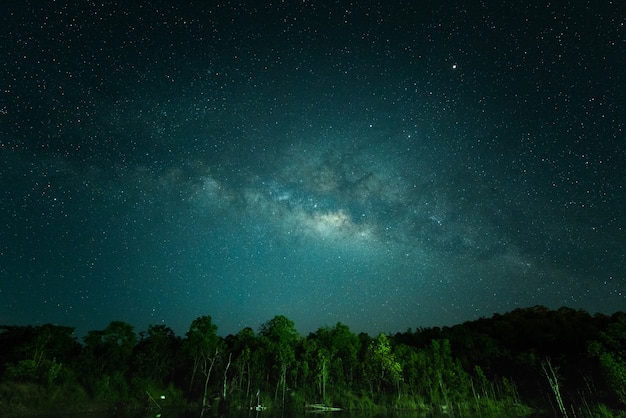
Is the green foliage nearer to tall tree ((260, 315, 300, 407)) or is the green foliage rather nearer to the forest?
the forest

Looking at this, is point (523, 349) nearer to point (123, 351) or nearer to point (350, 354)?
point (350, 354)

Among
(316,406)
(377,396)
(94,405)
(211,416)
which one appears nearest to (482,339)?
(377,396)

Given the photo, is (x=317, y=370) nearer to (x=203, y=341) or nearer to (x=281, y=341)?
(x=281, y=341)

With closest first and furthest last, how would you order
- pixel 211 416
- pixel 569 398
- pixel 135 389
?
1. pixel 211 416
2. pixel 135 389
3. pixel 569 398

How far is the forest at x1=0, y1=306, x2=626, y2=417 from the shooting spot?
4538 cm

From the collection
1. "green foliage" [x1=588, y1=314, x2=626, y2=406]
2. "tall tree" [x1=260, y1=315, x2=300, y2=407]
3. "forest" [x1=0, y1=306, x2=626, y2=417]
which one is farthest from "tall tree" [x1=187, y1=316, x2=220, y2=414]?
"green foliage" [x1=588, y1=314, x2=626, y2=406]

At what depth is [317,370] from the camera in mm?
54156

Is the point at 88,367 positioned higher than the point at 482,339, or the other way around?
the point at 482,339

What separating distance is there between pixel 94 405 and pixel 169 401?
10729 millimetres

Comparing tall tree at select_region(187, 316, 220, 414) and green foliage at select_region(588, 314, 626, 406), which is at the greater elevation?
tall tree at select_region(187, 316, 220, 414)

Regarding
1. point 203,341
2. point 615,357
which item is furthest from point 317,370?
point 615,357

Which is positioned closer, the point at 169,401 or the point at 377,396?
the point at 169,401

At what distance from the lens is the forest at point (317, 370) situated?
149ft

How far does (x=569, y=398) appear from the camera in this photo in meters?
53.8
